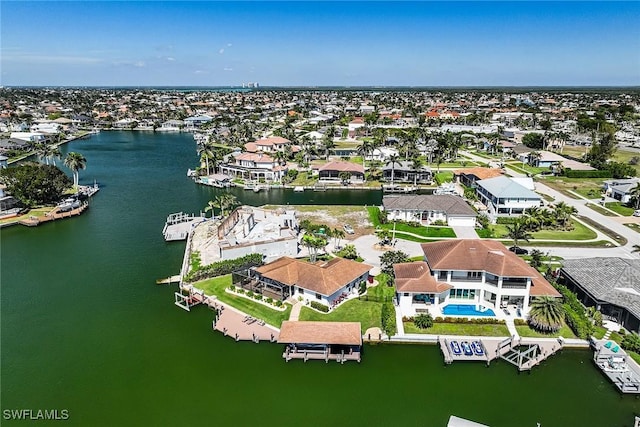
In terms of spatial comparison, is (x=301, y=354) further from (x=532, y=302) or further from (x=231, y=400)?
(x=532, y=302)

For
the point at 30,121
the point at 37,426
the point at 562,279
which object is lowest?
the point at 37,426

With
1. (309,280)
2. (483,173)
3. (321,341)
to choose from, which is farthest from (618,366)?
(483,173)

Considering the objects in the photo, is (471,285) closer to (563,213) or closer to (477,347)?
(477,347)

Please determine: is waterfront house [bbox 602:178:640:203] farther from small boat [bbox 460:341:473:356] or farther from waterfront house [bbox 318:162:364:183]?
small boat [bbox 460:341:473:356]

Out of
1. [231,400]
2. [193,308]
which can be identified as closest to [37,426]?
[231,400]

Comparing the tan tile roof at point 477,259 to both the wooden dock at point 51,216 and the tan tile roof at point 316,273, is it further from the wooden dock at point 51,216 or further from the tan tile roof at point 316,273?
the wooden dock at point 51,216

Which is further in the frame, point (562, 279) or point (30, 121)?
point (30, 121)

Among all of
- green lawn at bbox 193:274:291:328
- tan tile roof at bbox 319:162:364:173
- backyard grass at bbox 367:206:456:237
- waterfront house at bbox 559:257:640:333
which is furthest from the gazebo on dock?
tan tile roof at bbox 319:162:364:173
